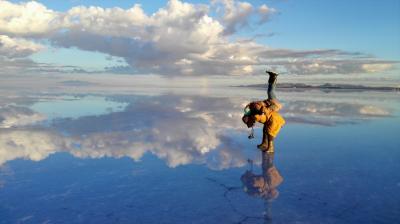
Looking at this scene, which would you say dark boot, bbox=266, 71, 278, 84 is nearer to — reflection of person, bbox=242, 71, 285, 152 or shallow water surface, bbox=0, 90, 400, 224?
reflection of person, bbox=242, 71, 285, 152

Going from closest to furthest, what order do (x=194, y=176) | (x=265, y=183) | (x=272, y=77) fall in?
(x=265, y=183) → (x=194, y=176) → (x=272, y=77)

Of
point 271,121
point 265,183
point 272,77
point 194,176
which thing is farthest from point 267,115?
point 194,176

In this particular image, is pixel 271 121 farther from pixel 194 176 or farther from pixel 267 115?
pixel 194 176

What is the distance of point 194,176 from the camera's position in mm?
9312

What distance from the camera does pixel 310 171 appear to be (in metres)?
9.80

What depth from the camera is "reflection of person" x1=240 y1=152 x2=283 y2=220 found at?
25.2 feet

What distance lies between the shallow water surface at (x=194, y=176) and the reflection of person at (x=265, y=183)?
0.02m

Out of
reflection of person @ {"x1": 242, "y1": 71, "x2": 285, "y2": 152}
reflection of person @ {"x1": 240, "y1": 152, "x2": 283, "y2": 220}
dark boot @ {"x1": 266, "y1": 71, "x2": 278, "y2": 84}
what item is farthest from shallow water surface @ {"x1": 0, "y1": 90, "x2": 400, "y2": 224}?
dark boot @ {"x1": 266, "y1": 71, "x2": 278, "y2": 84}

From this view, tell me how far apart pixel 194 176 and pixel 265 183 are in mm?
1807

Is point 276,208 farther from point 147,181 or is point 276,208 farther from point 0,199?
point 0,199

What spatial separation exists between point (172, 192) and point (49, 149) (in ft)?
20.2

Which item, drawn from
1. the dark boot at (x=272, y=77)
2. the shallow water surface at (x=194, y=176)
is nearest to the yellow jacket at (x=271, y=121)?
the shallow water surface at (x=194, y=176)

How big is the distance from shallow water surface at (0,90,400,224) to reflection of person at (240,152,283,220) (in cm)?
2

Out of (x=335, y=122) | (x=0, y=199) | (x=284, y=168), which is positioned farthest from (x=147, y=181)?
(x=335, y=122)
